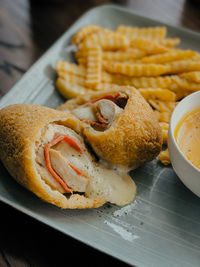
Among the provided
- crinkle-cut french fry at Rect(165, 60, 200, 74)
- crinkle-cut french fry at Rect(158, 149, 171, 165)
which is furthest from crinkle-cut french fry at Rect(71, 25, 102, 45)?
crinkle-cut french fry at Rect(158, 149, 171, 165)

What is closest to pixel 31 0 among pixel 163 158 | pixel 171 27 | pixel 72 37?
pixel 72 37

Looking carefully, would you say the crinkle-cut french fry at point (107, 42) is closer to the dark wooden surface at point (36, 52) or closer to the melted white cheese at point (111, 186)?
the dark wooden surface at point (36, 52)

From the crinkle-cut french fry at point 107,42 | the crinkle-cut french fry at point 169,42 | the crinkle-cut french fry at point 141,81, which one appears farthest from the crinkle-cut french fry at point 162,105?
the crinkle-cut french fry at point 169,42

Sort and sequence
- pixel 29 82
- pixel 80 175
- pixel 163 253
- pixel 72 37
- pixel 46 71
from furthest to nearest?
pixel 72 37 → pixel 46 71 → pixel 29 82 → pixel 80 175 → pixel 163 253

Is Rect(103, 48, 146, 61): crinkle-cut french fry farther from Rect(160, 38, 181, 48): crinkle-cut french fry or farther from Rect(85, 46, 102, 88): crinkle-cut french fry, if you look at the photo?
Rect(160, 38, 181, 48): crinkle-cut french fry

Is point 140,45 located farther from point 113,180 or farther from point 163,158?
point 113,180

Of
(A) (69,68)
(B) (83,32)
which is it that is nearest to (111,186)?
(A) (69,68)
